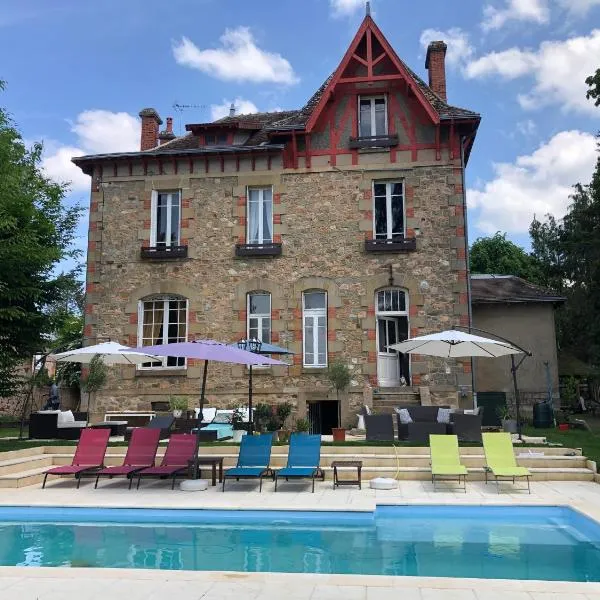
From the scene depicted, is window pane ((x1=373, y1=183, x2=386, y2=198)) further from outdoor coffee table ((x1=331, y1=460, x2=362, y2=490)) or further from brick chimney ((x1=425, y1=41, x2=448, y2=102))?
outdoor coffee table ((x1=331, y1=460, x2=362, y2=490))

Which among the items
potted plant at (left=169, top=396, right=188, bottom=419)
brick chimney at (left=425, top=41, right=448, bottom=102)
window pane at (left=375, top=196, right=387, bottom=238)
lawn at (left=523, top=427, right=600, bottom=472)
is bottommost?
lawn at (left=523, top=427, right=600, bottom=472)

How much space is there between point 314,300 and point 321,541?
10.2 m

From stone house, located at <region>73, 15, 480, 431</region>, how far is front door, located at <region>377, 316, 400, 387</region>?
4cm

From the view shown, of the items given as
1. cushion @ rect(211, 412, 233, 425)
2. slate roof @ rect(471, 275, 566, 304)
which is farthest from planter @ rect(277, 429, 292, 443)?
slate roof @ rect(471, 275, 566, 304)

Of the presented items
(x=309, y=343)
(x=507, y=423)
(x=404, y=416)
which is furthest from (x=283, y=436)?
(x=507, y=423)

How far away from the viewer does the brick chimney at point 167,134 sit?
22.6m

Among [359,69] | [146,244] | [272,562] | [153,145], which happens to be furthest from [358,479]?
[153,145]

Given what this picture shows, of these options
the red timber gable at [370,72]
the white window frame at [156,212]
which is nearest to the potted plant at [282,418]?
the white window frame at [156,212]

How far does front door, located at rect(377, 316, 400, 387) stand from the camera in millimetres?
16188

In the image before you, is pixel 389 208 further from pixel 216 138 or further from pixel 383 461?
pixel 383 461

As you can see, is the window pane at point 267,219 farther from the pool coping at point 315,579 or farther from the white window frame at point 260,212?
the pool coping at point 315,579

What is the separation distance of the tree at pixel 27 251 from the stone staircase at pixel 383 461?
3.84 m

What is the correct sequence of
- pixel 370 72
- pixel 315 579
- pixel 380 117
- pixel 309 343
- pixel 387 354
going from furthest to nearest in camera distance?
1. pixel 380 117
2. pixel 370 72
3. pixel 309 343
4. pixel 387 354
5. pixel 315 579

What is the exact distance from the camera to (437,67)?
748 inches
